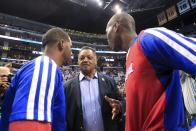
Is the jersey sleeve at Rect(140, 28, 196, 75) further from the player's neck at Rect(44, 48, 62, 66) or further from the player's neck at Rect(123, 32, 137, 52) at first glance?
the player's neck at Rect(44, 48, 62, 66)

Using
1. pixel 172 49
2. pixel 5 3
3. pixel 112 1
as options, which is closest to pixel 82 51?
pixel 172 49

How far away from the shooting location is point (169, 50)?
1.07 meters

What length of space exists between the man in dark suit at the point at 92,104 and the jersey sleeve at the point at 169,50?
3.94ft

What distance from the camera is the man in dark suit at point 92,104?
2375 millimetres

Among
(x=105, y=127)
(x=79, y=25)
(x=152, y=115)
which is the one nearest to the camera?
(x=152, y=115)

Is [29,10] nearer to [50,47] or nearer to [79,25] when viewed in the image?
[79,25]

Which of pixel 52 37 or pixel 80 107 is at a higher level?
pixel 52 37

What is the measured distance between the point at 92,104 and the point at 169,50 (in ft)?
5.12

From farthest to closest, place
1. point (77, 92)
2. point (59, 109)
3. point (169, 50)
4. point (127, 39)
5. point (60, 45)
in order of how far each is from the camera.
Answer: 1. point (77, 92)
2. point (60, 45)
3. point (127, 39)
4. point (59, 109)
5. point (169, 50)

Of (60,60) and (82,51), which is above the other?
(82,51)

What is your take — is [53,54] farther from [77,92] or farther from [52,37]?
[77,92]

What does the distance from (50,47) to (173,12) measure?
40.8 ft

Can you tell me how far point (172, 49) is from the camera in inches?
41.9

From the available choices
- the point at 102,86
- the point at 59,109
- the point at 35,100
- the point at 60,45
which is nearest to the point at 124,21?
the point at 60,45
